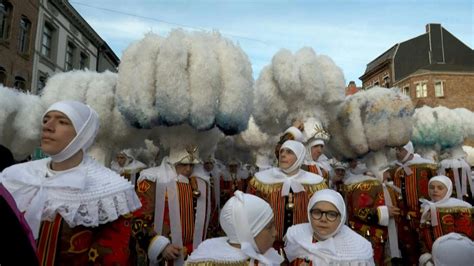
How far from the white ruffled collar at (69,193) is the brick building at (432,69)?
31147 millimetres

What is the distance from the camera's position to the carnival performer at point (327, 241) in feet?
9.80

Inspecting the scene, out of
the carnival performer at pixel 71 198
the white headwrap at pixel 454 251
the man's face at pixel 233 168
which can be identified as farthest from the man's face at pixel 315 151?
the man's face at pixel 233 168

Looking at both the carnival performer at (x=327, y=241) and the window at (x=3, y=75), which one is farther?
the window at (x=3, y=75)

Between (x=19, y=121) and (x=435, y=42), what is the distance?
3680 centimetres

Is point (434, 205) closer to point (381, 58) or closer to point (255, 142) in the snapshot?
point (255, 142)

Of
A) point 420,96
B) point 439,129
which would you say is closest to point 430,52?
point 420,96

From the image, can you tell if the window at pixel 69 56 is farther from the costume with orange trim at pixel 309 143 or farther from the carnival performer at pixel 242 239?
A: the carnival performer at pixel 242 239

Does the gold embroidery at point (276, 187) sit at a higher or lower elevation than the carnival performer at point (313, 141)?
lower

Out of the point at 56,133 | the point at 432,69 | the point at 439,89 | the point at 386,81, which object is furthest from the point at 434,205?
the point at 386,81

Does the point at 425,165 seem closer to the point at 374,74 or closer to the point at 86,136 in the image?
the point at 86,136

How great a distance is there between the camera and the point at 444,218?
5176mm

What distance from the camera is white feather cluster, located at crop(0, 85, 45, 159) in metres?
5.56

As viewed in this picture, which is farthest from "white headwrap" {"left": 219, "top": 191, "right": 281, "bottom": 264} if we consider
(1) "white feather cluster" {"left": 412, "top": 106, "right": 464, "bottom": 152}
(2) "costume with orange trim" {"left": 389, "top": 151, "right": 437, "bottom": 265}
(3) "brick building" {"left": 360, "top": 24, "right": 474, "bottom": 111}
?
(3) "brick building" {"left": 360, "top": 24, "right": 474, "bottom": 111}

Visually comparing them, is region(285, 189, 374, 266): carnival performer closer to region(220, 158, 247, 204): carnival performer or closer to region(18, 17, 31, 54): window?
region(220, 158, 247, 204): carnival performer
